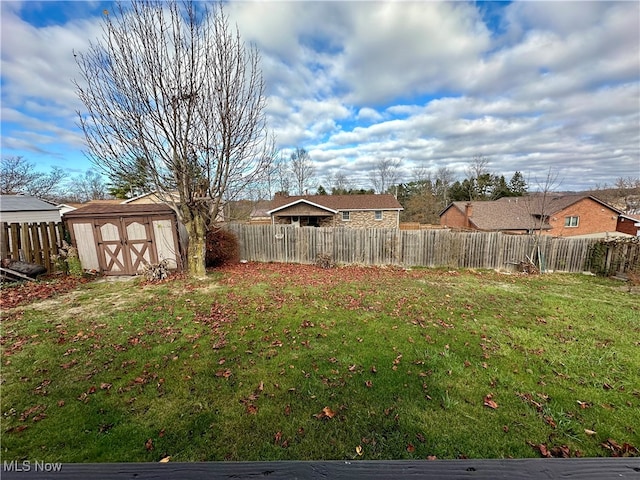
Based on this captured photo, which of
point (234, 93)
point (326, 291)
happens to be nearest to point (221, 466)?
point (326, 291)

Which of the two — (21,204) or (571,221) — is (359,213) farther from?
(21,204)

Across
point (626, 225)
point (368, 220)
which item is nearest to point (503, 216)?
point (626, 225)

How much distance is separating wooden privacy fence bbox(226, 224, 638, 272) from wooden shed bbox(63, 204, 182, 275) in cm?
364

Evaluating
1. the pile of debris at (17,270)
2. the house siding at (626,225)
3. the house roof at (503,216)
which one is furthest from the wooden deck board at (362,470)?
the house siding at (626,225)

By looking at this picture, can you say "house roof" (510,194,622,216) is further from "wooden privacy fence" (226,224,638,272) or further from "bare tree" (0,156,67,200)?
"bare tree" (0,156,67,200)

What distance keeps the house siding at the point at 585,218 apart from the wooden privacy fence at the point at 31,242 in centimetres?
3572

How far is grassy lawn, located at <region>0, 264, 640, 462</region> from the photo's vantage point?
103 inches

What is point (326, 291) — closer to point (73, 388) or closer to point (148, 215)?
point (73, 388)

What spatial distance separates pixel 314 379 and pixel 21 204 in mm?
20967

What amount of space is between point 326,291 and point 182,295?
12.5 feet

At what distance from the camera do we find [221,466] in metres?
1.07

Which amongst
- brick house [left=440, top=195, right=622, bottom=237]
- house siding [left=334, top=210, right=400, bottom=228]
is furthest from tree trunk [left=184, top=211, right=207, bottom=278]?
brick house [left=440, top=195, right=622, bottom=237]

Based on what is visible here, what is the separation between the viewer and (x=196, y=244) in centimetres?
891

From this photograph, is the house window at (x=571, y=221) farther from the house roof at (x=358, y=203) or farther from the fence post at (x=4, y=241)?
the fence post at (x=4, y=241)
